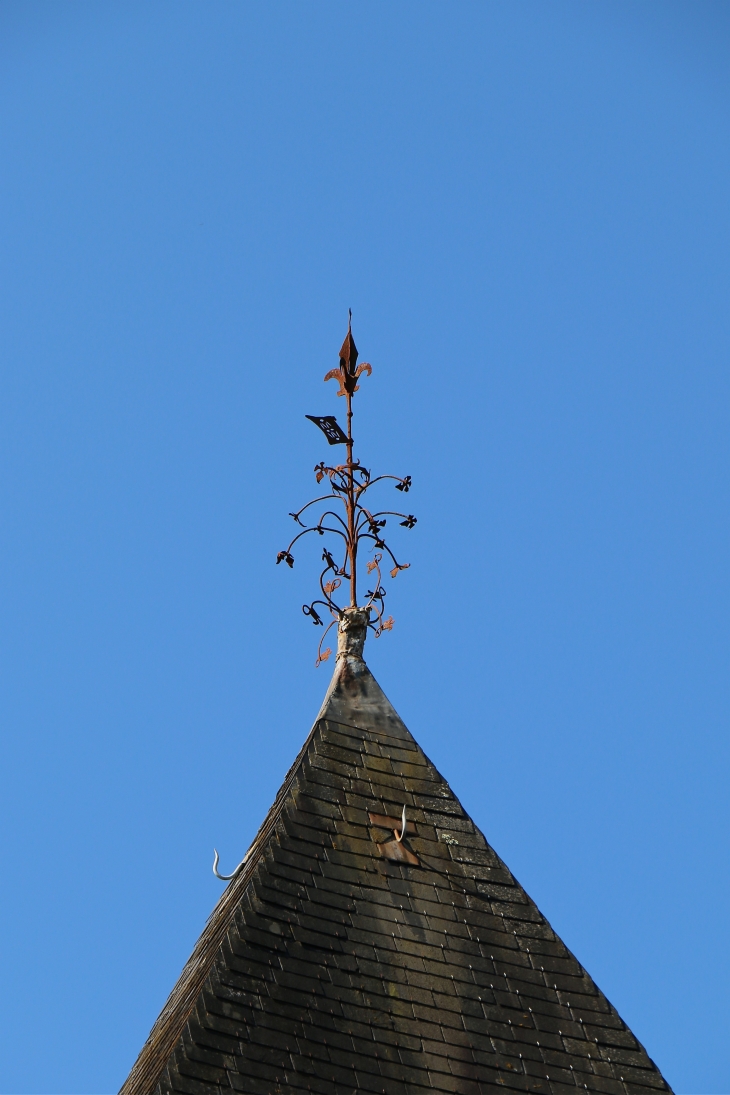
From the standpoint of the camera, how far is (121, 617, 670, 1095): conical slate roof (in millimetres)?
10789

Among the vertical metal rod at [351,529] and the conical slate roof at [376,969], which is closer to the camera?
the conical slate roof at [376,969]

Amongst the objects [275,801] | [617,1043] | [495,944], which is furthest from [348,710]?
[617,1043]

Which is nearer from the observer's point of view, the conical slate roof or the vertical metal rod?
the conical slate roof

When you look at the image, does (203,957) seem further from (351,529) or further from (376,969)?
(351,529)

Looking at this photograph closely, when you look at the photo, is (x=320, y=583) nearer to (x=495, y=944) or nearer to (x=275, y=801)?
(x=275, y=801)

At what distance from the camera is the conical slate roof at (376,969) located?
10789mm

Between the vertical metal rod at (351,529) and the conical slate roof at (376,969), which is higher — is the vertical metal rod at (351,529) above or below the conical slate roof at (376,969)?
above

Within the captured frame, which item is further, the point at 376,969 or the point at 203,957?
the point at 203,957

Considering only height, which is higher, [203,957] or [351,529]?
[351,529]

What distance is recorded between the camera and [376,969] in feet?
37.2

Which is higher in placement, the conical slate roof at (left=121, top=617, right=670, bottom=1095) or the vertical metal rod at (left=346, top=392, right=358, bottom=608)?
the vertical metal rod at (left=346, top=392, right=358, bottom=608)

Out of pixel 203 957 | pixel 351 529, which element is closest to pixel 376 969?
pixel 203 957

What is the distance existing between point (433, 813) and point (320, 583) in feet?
5.79

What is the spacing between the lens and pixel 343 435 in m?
13.8
